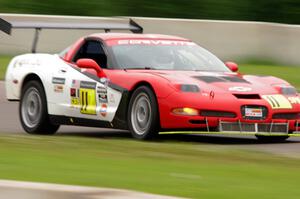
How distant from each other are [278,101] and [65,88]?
2.72 m

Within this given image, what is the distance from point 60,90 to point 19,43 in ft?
36.6

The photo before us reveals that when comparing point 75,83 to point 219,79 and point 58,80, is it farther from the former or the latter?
point 219,79

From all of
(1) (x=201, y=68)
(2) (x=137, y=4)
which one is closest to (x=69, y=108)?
(1) (x=201, y=68)

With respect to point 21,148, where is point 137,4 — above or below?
above

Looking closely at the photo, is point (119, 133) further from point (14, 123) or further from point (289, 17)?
point (289, 17)

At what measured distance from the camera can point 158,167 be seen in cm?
882

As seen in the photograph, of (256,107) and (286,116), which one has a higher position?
(256,107)

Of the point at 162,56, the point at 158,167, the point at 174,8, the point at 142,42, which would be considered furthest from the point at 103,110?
the point at 174,8

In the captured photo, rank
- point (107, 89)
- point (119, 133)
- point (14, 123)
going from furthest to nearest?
point (14, 123)
point (119, 133)
point (107, 89)

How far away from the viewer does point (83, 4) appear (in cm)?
2656

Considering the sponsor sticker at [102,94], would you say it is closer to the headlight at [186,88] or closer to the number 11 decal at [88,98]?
the number 11 decal at [88,98]

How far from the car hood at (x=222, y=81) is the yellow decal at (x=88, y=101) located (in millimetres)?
794

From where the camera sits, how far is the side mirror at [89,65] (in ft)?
41.3

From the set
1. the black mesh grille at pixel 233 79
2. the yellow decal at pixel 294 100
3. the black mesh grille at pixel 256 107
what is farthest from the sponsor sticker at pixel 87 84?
the yellow decal at pixel 294 100
